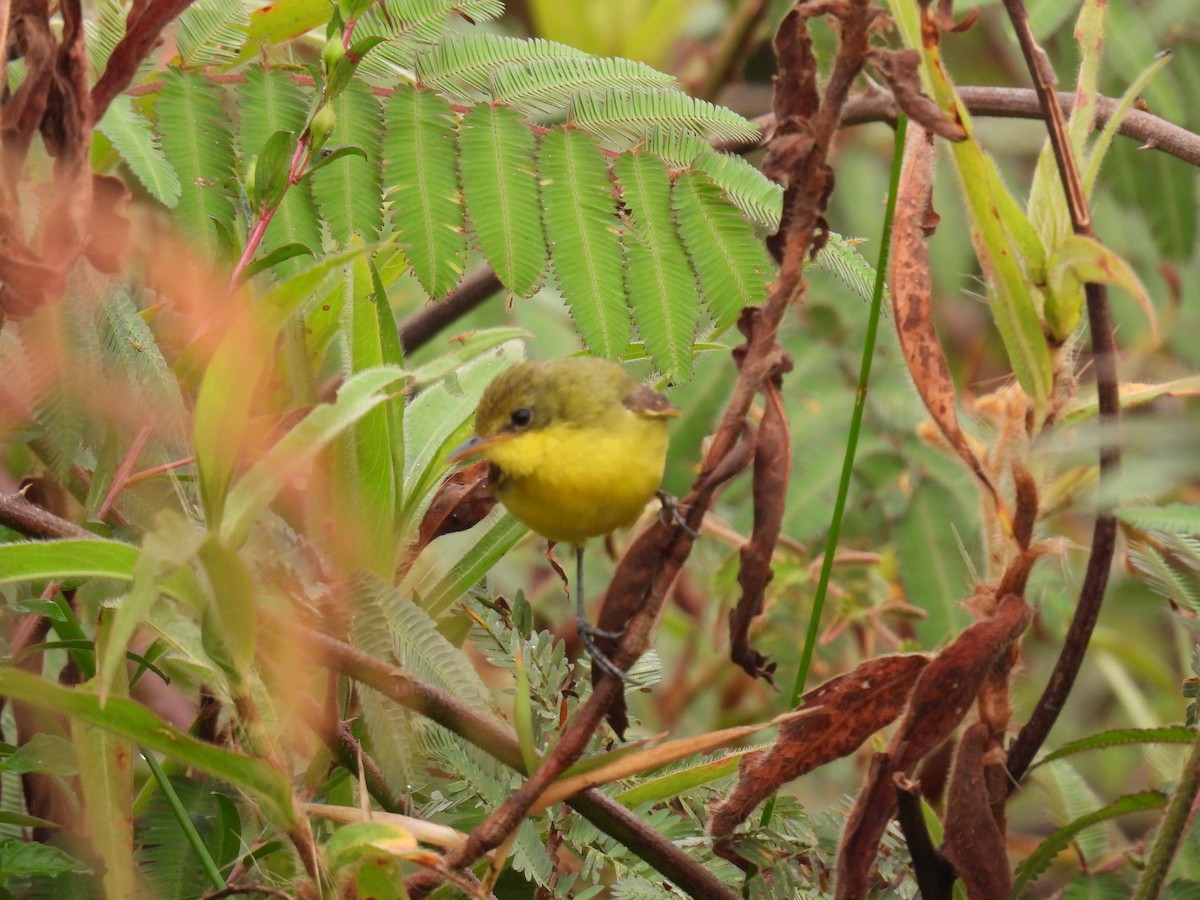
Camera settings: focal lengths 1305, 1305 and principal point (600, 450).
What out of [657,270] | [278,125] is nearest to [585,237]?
[657,270]

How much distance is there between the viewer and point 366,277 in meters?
A: 1.54

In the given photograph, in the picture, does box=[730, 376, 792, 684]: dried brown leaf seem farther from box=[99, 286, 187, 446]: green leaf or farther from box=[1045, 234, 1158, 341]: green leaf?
box=[99, 286, 187, 446]: green leaf

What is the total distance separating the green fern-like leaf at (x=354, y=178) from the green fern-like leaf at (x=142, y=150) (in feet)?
0.65

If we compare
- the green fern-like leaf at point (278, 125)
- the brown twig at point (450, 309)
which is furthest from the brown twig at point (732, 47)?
the green fern-like leaf at point (278, 125)

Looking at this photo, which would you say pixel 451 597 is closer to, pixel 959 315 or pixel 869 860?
pixel 869 860

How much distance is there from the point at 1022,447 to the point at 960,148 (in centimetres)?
32

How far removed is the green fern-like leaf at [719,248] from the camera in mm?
1831

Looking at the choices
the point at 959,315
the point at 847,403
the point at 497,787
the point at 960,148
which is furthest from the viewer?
the point at 959,315

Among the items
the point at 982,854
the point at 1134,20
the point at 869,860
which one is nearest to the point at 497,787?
the point at 869,860

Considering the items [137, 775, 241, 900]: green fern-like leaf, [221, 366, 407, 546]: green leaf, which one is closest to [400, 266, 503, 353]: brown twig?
[137, 775, 241, 900]: green fern-like leaf

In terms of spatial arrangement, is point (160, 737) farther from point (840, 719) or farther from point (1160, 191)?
point (1160, 191)

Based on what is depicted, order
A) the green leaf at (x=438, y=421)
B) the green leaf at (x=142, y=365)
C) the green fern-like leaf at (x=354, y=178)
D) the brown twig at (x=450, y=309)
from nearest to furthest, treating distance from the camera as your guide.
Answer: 1. the green leaf at (x=142, y=365)
2. the green leaf at (x=438, y=421)
3. the green fern-like leaf at (x=354, y=178)
4. the brown twig at (x=450, y=309)

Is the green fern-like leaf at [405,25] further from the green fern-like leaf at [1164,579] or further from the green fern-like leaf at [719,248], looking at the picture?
the green fern-like leaf at [1164,579]

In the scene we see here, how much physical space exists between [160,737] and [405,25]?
1.18 metres
